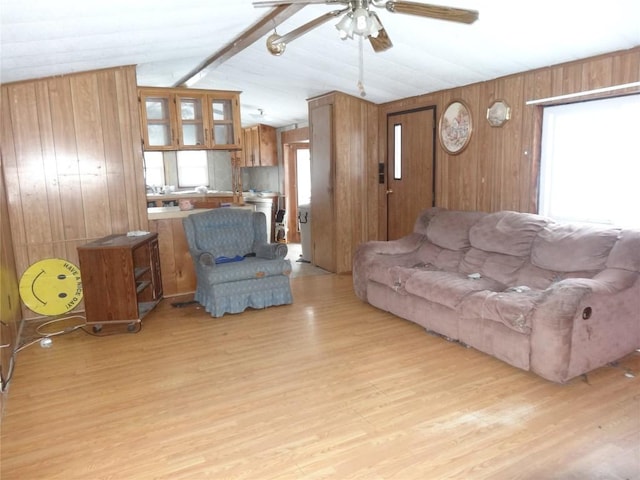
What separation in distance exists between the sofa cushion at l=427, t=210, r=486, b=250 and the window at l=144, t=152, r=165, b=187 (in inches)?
155

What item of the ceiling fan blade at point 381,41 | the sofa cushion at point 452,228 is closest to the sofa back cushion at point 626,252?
the sofa cushion at point 452,228

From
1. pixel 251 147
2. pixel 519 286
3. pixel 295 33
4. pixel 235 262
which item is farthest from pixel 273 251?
pixel 251 147

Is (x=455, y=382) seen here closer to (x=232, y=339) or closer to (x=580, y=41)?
(x=232, y=339)

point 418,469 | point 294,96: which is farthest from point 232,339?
point 294,96

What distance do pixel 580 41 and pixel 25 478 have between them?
4102 millimetres

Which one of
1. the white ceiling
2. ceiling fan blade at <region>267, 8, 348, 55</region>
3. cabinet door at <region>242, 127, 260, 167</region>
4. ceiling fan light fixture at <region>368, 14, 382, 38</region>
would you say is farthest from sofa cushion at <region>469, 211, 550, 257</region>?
cabinet door at <region>242, 127, 260, 167</region>

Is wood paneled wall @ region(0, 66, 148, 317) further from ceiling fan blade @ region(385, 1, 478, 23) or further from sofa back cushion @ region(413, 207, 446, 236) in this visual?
ceiling fan blade @ region(385, 1, 478, 23)

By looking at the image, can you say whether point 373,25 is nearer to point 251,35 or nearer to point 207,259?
point 251,35

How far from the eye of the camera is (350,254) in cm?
590

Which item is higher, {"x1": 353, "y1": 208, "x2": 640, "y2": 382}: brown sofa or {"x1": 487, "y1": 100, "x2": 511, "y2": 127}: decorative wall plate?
{"x1": 487, "y1": 100, "x2": 511, "y2": 127}: decorative wall plate

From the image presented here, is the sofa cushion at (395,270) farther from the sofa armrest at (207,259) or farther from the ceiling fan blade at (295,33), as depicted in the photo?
the ceiling fan blade at (295,33)

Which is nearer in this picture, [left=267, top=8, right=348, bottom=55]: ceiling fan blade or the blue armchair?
[left=267, top=8, right=348, bottom=55]: ceiling fan blade

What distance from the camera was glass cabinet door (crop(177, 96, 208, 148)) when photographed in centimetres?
507

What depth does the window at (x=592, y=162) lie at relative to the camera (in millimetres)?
3357
